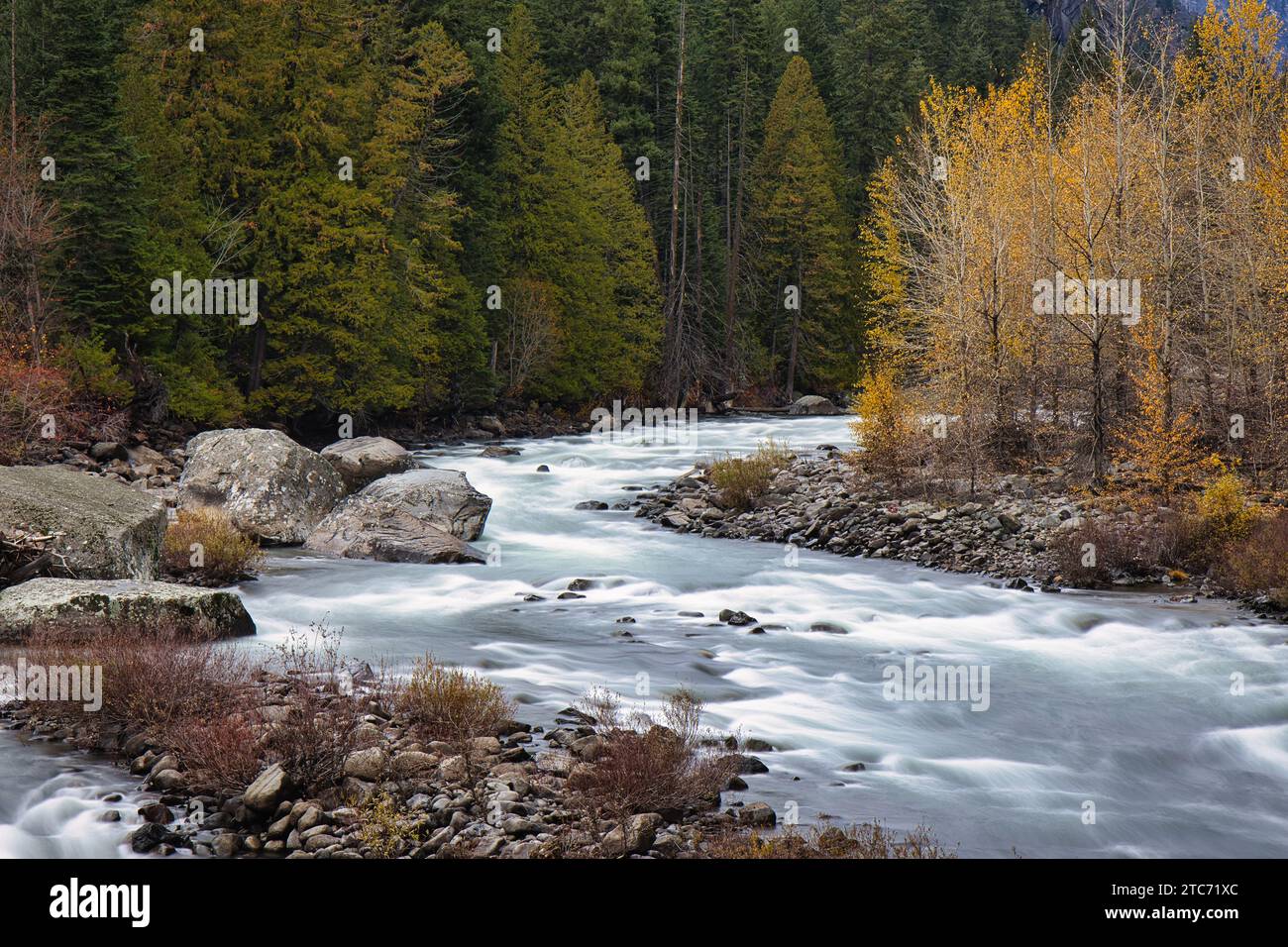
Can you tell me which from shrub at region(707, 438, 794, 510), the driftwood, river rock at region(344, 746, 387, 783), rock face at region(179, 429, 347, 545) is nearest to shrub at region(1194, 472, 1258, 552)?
shrub at region(707, 438, 794, 510)

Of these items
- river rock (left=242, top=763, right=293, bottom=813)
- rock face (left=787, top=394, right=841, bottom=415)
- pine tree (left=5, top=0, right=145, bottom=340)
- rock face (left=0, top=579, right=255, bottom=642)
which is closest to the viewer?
river rock (left=242, top=763, right=293, bottom=813)

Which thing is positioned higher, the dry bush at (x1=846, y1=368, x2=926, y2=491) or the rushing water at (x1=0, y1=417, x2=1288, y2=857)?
the dry bush at (x1=846, y1=368, x2=926, y2=491)

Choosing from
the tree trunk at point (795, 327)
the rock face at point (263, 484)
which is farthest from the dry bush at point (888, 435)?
the tree trunk at point (795, 327)

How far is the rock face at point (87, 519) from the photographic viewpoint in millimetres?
12195

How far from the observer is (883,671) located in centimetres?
1266

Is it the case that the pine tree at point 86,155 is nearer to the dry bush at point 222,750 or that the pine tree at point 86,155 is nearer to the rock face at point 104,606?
the rock face at point 104,606

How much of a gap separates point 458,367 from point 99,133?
44.8 ft

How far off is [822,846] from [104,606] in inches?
280

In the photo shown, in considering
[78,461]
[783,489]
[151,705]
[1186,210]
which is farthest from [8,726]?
[1186,210]

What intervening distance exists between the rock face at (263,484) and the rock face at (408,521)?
481 millimetres

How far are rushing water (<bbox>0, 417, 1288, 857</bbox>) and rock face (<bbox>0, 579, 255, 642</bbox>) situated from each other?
3.14 ft

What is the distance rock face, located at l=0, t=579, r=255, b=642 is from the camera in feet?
33.3

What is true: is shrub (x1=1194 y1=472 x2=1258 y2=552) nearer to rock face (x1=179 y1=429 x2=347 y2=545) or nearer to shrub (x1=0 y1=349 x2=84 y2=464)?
rock face (x1=179 y1=429 x2=347 y2=545)

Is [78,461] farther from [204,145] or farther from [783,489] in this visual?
[783,489]
